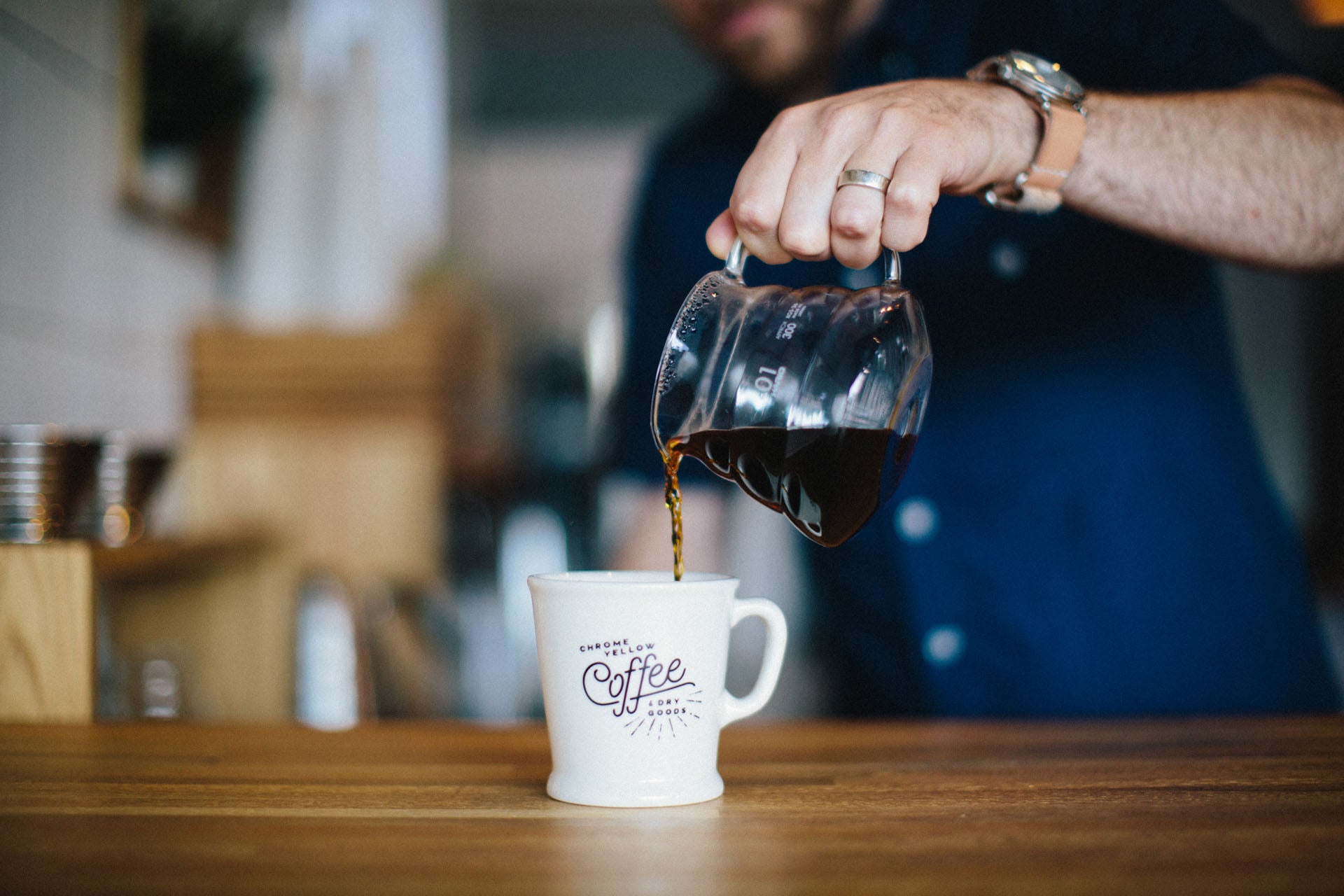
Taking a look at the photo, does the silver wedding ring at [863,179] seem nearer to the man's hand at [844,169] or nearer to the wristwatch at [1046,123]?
the man's hand at [844,169]

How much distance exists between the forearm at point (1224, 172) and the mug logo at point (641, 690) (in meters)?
0.52

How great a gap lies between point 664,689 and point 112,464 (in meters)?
0.89

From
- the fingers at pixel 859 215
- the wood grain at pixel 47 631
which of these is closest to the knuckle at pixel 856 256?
the fingers at pixel 859 215

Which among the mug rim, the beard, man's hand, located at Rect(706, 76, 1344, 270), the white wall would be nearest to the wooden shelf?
the white wall

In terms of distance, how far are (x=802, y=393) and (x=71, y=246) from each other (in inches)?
63.2

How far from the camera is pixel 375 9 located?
12.3ft

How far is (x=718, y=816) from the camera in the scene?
23.8 inches

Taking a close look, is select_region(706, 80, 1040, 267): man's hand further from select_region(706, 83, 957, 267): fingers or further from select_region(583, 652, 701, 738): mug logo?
select_region(583, 652, 701, 738): mug logo

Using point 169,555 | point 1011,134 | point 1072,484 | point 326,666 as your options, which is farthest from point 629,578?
point 326,666

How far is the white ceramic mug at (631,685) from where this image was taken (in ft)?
2.06

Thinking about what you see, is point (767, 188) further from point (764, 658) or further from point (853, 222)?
point (764, 658)

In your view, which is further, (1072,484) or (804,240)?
(1072,484)

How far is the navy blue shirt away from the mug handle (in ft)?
1.69

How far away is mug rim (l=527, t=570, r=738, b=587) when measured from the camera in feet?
2.10
